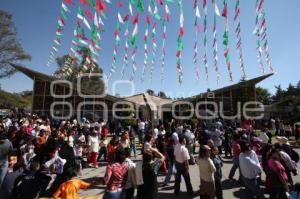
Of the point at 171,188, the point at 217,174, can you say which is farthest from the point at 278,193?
the point at 171,188

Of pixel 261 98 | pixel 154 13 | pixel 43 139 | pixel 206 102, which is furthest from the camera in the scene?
pixel 261 98

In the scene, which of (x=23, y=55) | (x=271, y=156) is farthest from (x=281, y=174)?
(x=23, y=55)

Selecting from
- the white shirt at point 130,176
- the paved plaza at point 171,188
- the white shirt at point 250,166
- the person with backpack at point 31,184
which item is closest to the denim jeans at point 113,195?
the white shirt at point 130,176

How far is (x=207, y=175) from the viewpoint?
4895 millimetres

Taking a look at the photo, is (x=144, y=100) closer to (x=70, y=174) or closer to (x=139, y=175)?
(x=139, y=175)

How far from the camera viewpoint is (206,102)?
1000 inches

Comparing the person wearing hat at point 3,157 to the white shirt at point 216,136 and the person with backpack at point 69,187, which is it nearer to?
the person with backpack at point 69,187

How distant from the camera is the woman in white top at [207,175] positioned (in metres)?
4.85

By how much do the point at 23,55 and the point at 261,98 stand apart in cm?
5318

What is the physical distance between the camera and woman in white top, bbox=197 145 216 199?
485cm

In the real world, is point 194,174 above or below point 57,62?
below

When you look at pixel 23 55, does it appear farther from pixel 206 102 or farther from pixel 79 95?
pixel 206 102
